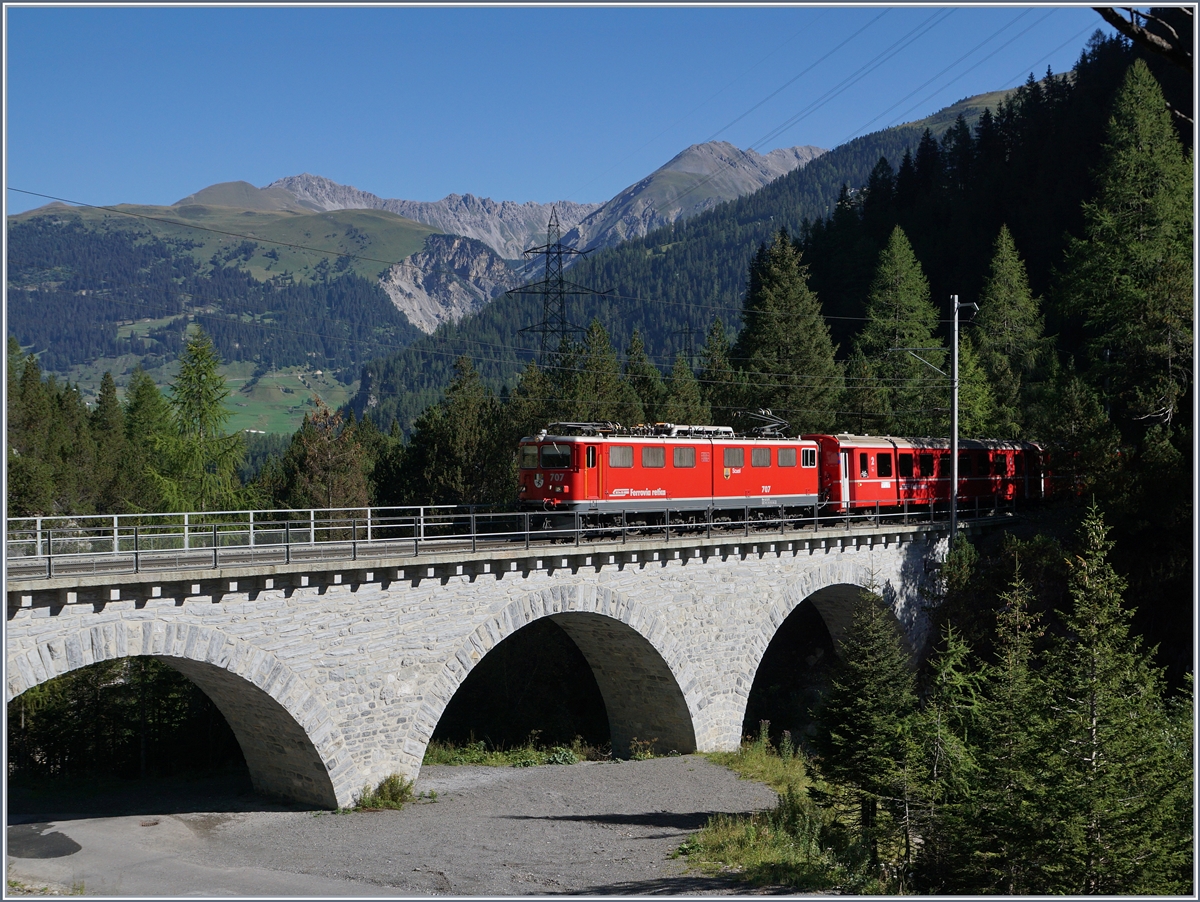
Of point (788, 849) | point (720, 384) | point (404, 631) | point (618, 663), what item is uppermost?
point (720, 384)

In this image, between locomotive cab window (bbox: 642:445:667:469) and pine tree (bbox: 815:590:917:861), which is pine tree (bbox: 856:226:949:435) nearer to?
locomotive cab window (bbox: 642:445:667:469)

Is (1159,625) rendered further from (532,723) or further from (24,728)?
(24,728)

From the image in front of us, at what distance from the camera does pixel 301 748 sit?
72.1 ft

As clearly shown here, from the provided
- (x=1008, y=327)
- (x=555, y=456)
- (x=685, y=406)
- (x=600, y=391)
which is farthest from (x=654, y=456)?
(x=1008, y=327)

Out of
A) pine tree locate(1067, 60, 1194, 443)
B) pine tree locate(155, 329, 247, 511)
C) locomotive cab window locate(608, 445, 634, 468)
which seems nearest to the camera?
locomotive cab window locate(608, 445, 634, 468)

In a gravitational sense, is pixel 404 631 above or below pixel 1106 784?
above

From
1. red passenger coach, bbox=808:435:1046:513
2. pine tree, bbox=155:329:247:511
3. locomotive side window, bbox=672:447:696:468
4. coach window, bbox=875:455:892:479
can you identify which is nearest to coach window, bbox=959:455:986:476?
red passenger coach, bbox=808:435:1046:513

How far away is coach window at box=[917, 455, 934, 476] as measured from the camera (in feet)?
131

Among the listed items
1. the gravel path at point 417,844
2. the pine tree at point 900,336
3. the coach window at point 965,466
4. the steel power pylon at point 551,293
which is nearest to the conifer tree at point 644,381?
the steel power pylon at point 551,293

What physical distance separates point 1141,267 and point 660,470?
2077cm

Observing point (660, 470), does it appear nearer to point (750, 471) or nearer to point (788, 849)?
point (750, 471)

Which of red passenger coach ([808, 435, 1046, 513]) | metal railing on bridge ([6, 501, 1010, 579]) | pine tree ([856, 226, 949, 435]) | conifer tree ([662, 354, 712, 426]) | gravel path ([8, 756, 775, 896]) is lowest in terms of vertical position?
gravel path ([8, 756, 775, 896])

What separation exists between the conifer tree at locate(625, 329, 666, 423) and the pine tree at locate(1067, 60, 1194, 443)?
75.0ft

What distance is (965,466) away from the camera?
134 feet
